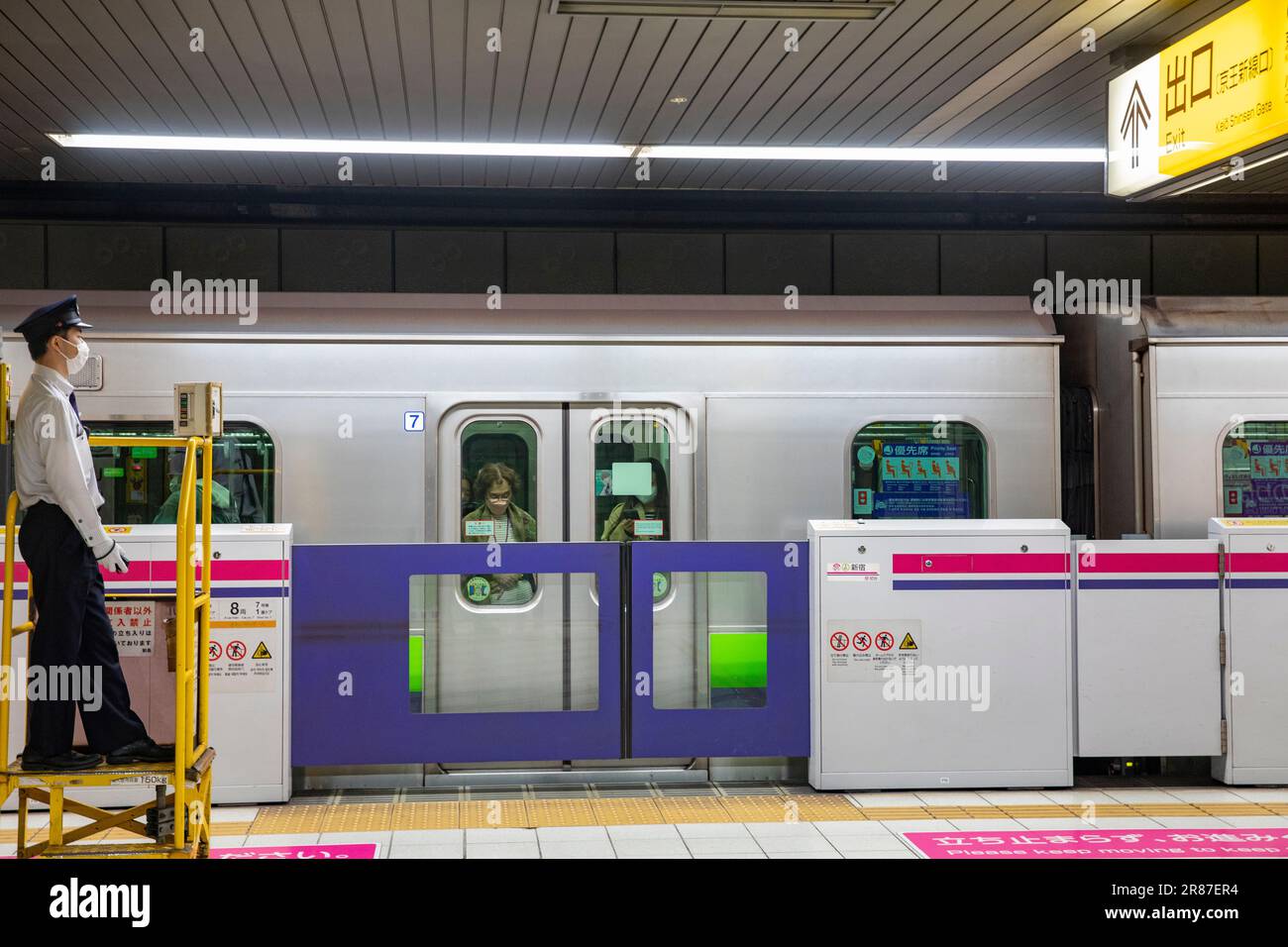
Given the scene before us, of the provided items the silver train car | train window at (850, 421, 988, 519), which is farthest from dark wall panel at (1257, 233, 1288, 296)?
train window at (850, 421, 988, 519)

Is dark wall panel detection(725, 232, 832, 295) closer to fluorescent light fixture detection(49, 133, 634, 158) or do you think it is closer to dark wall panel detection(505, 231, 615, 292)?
dark wall panel detection(505, 231, 615, 292)

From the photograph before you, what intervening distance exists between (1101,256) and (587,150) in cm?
418

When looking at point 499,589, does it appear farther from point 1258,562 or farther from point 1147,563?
point 1258,562

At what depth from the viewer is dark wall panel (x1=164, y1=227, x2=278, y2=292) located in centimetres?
820

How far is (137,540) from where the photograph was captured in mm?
5680

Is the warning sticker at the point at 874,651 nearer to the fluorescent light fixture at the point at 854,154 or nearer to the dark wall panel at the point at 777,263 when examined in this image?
the fluorescent light fixture at the point at 854,154

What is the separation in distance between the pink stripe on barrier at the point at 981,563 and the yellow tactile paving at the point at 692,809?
4.83 ft

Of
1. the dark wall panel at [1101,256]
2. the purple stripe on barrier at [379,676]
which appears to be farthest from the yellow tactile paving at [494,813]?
the dark wall panel at [1101,256]

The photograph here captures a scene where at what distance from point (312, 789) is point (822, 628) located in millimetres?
2694

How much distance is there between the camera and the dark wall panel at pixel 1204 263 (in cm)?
902

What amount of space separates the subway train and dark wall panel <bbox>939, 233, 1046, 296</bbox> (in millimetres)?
2068

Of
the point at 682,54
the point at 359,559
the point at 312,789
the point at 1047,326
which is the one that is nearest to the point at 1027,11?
the point at 682,54

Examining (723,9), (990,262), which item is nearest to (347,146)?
(723,9)
